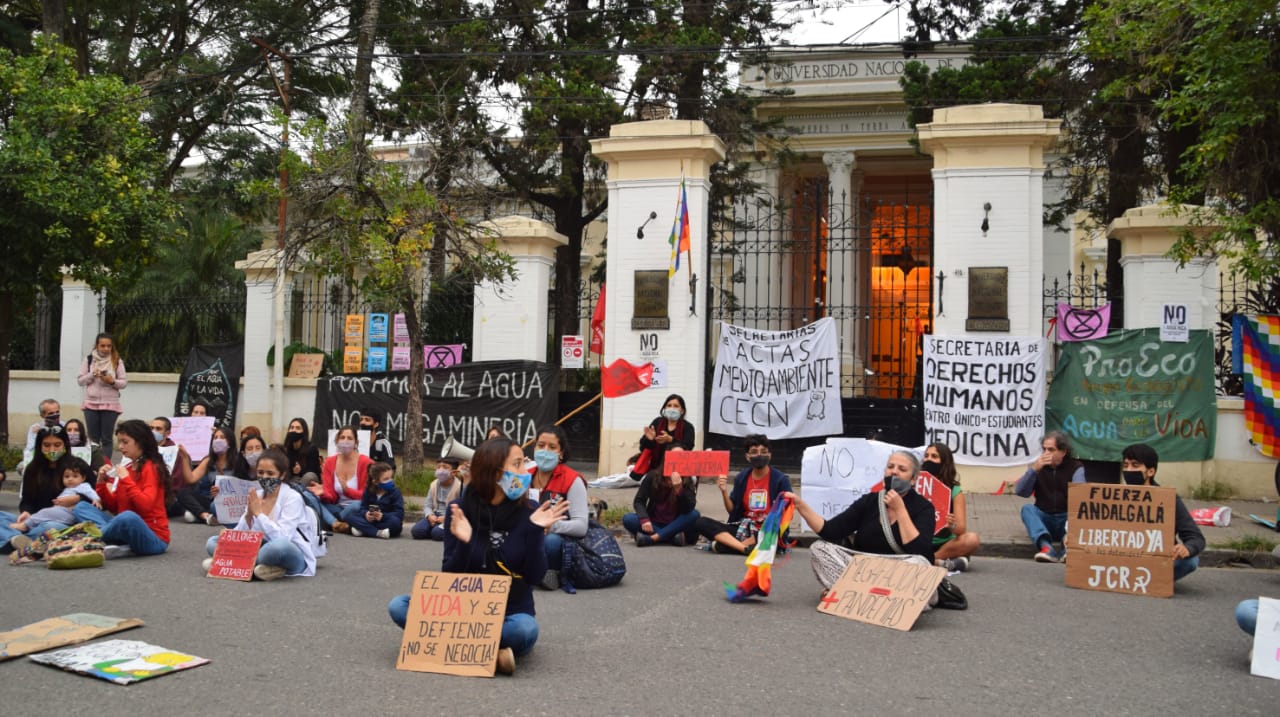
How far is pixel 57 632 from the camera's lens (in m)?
6.05

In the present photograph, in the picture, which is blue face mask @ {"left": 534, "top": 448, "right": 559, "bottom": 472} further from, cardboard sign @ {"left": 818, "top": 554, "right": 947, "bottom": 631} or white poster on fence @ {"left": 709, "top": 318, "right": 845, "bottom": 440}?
white poster on fence @ {"left": 709, "top": 318, "right": 845, "bottom": 440}

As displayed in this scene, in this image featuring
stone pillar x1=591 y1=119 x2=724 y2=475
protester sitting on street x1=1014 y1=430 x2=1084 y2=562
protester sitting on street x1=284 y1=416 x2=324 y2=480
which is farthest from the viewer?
stone pillar x1=591 y1=119 x2=724 y2=475

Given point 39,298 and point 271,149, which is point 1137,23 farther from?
point 39,298

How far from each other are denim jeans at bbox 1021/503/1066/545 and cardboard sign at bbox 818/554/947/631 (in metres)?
3.45

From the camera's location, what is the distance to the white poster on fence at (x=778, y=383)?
15.5m

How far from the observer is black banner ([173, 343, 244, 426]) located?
19391 millimetres

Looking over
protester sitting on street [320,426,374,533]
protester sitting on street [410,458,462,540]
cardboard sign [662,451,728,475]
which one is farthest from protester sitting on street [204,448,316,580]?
cardboard sign [662,451,728,475]

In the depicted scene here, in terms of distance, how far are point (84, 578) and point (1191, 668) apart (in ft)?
24.6

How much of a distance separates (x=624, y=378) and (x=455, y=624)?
10.2m

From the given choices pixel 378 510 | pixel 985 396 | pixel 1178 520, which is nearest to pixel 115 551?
pixel 378 510

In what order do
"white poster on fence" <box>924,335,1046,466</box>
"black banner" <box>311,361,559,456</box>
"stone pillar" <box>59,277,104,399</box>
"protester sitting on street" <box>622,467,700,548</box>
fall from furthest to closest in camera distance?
"stone pillar" <box>59,277,104,399</box> → "black banner" <box>311,361,559,456</box> → "white poster on fence" <box>924,335,1046,466</box> → "protester sitting on street" <box>622,467,700,548</box>

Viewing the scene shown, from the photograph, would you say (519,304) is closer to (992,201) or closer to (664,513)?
(992,201)

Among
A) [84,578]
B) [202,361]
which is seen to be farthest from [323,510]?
[202,361]

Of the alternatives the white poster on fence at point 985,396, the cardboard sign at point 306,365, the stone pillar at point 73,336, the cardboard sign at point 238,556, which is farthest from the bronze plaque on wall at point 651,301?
the stone pillar at point 73,336
